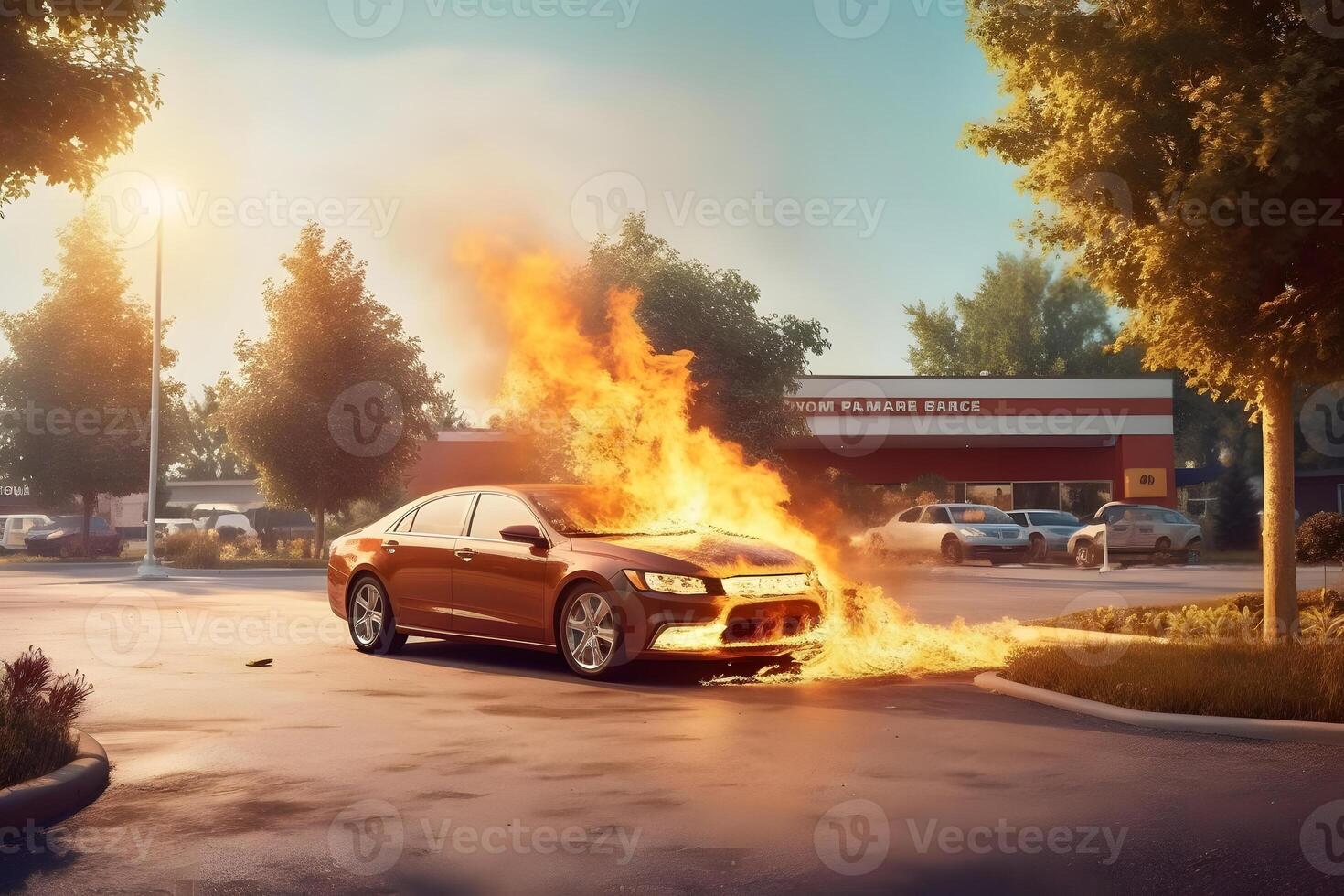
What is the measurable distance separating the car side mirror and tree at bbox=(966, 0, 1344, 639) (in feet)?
→ 20.1

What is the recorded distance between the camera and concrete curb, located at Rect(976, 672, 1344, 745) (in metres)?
8.41

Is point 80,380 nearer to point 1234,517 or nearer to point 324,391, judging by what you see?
point 324,391

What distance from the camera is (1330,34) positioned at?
11992mm

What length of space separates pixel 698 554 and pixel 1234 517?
36368mm

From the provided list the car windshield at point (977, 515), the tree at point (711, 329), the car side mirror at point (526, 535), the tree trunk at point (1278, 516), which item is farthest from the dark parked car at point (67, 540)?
the tree trunk at point (1278, 516)

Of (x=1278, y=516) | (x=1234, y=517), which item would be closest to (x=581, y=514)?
(x=1278, y=516)

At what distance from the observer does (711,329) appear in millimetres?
37719

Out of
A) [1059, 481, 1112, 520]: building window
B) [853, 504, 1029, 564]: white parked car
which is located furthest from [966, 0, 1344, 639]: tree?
[1059, 481, 1112, 520]: building window

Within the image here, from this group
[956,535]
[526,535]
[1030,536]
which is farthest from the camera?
[1030,536]

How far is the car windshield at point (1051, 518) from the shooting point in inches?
1485

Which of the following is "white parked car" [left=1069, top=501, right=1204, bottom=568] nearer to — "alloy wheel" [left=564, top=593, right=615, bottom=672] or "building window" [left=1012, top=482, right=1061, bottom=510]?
"building window" [left=1012, top=482, right=1061, bottom=510]

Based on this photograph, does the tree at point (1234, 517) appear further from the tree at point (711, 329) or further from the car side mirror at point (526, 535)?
the car side mirror at point (526, 535)

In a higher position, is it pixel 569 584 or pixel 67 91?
pixel 67 91

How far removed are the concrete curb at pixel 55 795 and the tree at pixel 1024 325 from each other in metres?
67.3
